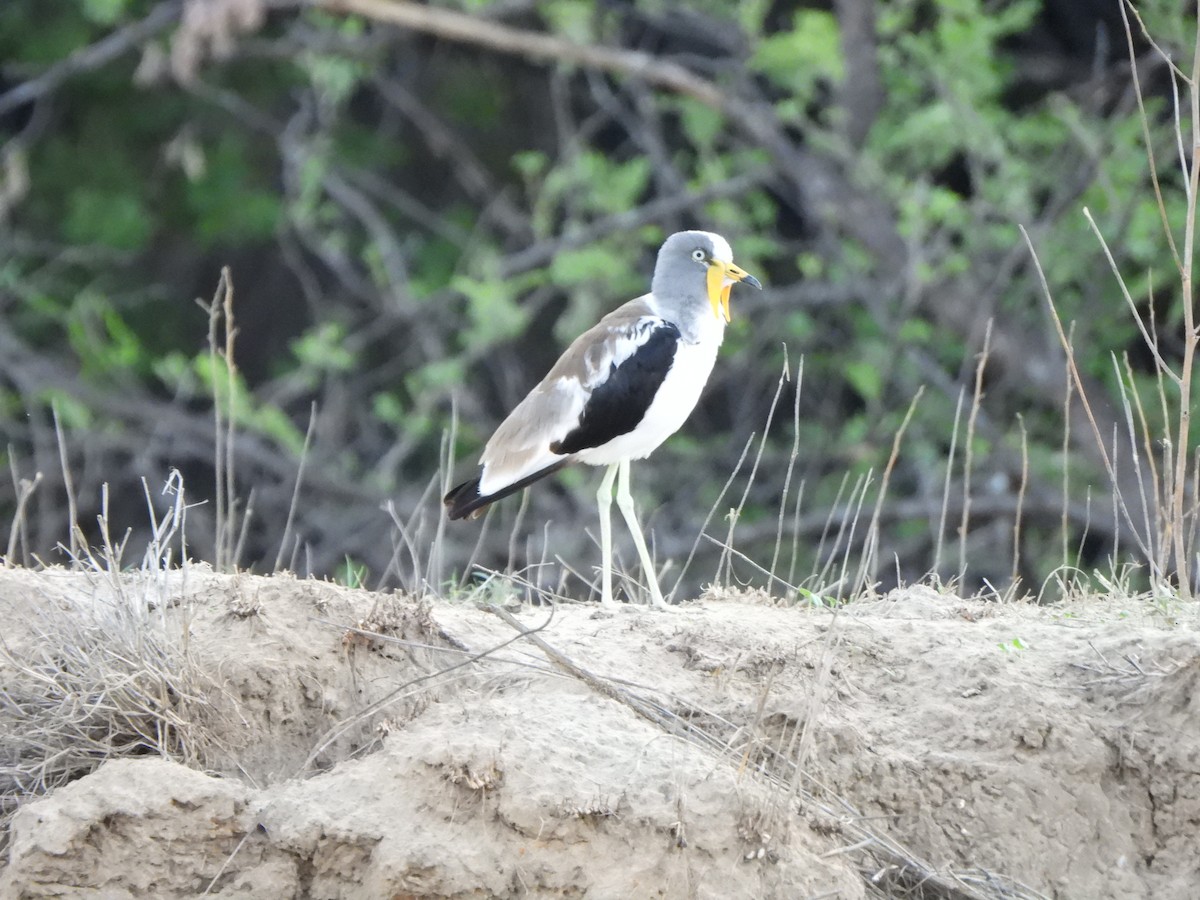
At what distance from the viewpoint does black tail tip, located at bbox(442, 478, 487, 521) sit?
203 inches

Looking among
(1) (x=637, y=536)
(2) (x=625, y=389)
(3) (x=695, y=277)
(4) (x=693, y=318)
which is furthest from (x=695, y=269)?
(1) (x=637, y=536)

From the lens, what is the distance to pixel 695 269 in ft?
17.4

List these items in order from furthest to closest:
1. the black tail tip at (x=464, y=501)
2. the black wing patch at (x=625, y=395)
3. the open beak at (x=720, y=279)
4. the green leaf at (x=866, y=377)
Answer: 1. the green leaf at (x=866, y=377)
2. the open beak at (x=720, y=279)
3. the black tail tip at (x=464, y=501)
4. the black wing patch at (x=625, y=395)

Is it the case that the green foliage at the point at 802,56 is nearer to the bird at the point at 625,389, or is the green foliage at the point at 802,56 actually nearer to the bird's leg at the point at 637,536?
the bird at the point at 625,389

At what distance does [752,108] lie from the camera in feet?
33.7

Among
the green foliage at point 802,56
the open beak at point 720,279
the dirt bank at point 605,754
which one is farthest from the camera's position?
the green foliage at point 802,56

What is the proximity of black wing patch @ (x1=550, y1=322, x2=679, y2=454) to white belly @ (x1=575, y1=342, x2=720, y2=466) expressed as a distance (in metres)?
0.02

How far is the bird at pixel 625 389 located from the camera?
5055 millimetres

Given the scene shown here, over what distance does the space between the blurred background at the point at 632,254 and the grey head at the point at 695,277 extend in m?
3.02

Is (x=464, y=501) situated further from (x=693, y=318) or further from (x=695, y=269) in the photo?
(x=695, y=269)

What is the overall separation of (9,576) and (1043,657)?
2566mm

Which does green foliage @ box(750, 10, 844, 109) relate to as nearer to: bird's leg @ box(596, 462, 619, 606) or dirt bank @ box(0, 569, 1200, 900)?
bird's leg @ box(596, 462, 619, 606)

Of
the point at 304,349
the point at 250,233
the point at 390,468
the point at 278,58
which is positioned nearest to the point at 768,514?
the point at 390,468

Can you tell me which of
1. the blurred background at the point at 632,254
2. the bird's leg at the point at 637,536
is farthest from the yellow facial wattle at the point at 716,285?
the blurred background at the point at 632,254
